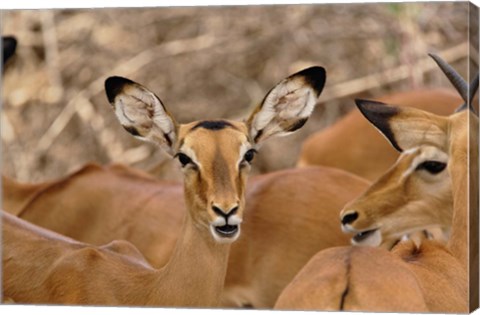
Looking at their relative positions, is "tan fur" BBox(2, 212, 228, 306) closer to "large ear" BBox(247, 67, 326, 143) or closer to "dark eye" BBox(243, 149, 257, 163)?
"dark eye" BBox(243, 149, 257, 163)

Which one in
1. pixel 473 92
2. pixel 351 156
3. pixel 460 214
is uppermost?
pixel 473 92

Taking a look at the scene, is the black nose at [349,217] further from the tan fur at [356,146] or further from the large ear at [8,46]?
Result: the large ear at [8,46]

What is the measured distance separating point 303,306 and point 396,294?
37 cm

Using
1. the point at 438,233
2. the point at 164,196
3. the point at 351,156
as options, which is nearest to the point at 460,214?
the point at 438,233

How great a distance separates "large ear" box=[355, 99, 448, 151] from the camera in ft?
24.3

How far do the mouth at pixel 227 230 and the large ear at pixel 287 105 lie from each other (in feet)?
1.85

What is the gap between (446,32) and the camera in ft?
27.6

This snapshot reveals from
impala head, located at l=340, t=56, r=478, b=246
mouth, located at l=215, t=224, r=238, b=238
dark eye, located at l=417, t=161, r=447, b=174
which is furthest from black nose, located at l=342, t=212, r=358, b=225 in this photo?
mouth, located at l=215, t=224, r=238, b=238

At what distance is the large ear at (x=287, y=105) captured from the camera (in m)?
7.33

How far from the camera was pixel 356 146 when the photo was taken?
990cm

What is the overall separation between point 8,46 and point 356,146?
2.42m

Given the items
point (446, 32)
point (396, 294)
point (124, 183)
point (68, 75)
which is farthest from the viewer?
point (68, 75)

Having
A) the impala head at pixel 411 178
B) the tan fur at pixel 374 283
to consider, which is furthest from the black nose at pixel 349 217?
the tan fur at pixel 374 283

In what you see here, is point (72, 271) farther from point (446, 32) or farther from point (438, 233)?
point (446, 32)
